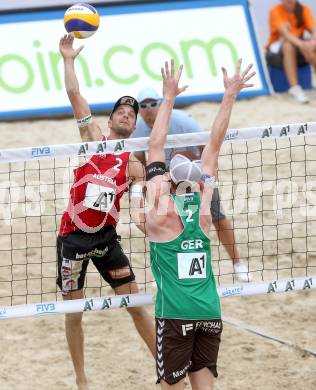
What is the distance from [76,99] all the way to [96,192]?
0.62 meters

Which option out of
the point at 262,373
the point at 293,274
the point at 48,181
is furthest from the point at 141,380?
the point at 48,181

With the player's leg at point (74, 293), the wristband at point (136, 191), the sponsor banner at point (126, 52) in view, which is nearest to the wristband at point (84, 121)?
the wristband at point (136, 191)

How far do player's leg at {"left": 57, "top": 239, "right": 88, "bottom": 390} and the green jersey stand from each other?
0.95m

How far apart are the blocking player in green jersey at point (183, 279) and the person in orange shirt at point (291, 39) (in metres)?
6.55

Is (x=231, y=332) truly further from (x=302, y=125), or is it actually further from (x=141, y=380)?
(x=302, y=125)

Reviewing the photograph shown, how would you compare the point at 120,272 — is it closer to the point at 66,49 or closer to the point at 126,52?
the point at 66,49

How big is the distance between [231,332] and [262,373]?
652mm

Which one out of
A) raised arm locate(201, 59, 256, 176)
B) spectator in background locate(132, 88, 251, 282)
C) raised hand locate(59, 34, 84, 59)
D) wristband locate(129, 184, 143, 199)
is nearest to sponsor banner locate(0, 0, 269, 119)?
spectator in background locate(132, 88, 251, 282)

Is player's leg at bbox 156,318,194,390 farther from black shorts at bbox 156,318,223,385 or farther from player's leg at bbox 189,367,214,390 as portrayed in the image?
player's leg at bbox 189,367,214,390

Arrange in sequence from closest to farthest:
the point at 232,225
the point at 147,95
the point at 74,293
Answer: the point at 74,293 → the point at 147,95 → the point at 232,225

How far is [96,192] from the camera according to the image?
6328 millimetres

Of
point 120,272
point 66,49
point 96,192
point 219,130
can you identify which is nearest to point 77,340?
point 120,272

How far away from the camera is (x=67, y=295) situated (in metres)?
6.57

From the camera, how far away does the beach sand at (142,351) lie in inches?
275
